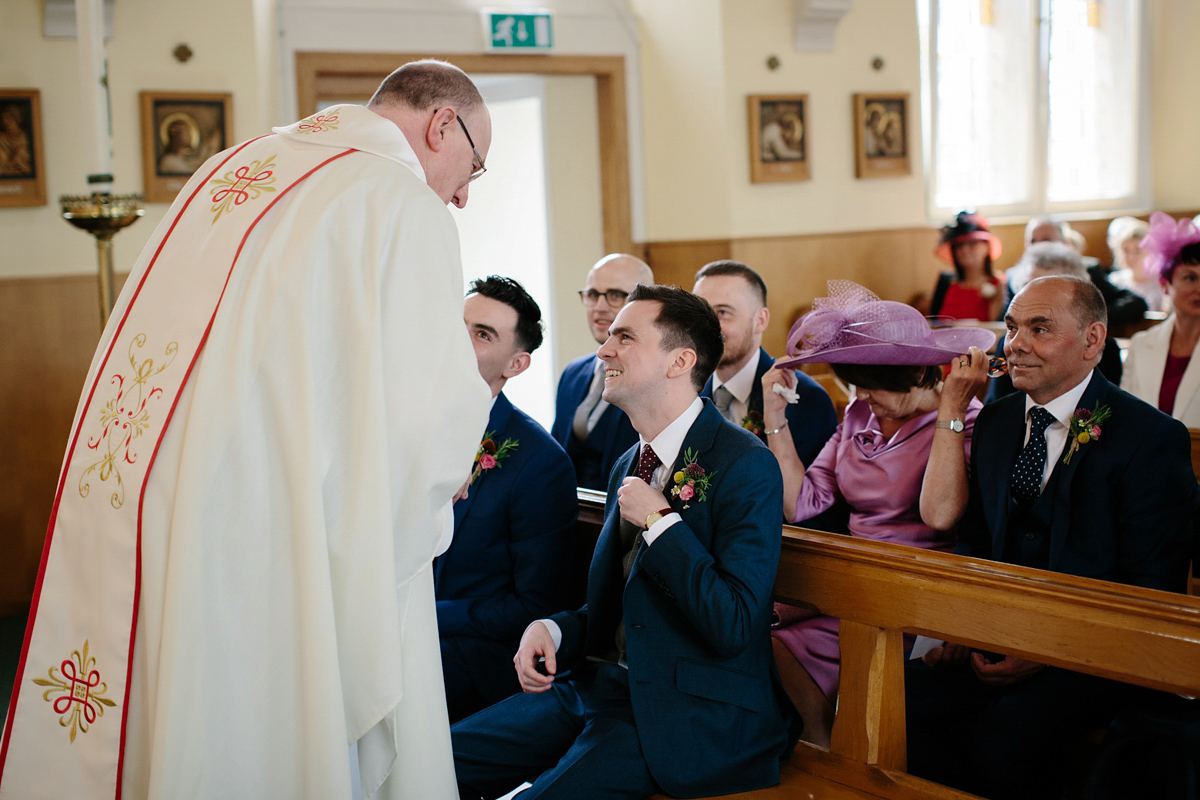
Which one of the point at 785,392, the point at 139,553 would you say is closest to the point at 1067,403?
the point at 785,392

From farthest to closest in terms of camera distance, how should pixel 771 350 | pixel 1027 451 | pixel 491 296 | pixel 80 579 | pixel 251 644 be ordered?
pixel 771 350 < pixel 491 296 < pixel 1027 451 < pixel 80 579 < pixel 251 644

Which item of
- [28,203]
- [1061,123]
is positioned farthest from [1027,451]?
[1061,123]

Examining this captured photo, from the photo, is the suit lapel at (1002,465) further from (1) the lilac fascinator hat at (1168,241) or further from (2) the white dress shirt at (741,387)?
(1) the lilac fascinator hat at (1168,241)

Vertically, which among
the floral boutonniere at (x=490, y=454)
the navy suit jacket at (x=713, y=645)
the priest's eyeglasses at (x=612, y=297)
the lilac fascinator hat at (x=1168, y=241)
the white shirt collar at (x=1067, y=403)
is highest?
the lilac fascinator hat at (x=1168, y=241)

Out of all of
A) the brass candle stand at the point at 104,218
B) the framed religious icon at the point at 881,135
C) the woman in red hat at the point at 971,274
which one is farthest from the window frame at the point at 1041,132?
the brass candle stand at the point at 104,218

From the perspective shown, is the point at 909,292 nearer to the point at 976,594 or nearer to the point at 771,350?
the point at 771,350

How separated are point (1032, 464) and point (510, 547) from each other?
4.44 feet

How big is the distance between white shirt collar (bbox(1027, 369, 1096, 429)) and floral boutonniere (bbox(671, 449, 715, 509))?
100cm

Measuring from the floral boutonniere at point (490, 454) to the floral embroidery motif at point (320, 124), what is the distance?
1033mm

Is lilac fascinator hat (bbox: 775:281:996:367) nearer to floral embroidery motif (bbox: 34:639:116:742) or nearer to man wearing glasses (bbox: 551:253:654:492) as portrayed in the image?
man wearing glasses (bbox: 551:253:654:492)

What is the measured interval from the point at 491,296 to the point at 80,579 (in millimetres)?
1502

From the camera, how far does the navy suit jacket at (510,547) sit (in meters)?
2.84

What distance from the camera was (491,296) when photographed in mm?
3223

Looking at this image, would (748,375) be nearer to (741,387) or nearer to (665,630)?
(741,387)
